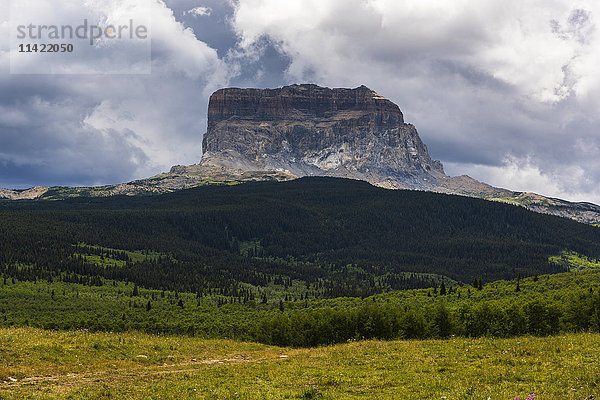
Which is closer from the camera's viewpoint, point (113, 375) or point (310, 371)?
point (310, 371)

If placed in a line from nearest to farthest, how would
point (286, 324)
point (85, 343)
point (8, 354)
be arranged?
point (8, 354) → point (85, 343) → point (286, 324)

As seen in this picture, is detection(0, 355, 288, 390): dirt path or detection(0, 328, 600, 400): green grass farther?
detection(0, 355, 288, 390): dirt path

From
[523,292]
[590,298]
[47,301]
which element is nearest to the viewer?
[590,298]

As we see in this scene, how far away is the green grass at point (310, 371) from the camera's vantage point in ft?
83.3

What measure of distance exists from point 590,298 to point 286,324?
155ft

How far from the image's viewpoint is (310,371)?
3372 cm

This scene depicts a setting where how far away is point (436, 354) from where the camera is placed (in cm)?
3675

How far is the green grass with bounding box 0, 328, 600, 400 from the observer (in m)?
25.4

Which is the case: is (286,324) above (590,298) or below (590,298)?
below

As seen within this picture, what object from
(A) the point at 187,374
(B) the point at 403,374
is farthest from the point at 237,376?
(B) the point at 403,374

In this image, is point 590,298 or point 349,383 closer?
point 349,383

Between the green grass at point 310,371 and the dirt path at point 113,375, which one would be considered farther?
the dirt path at point 113,375

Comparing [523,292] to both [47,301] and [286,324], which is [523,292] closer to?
[286,324]

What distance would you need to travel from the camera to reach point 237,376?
33344 millimetres
